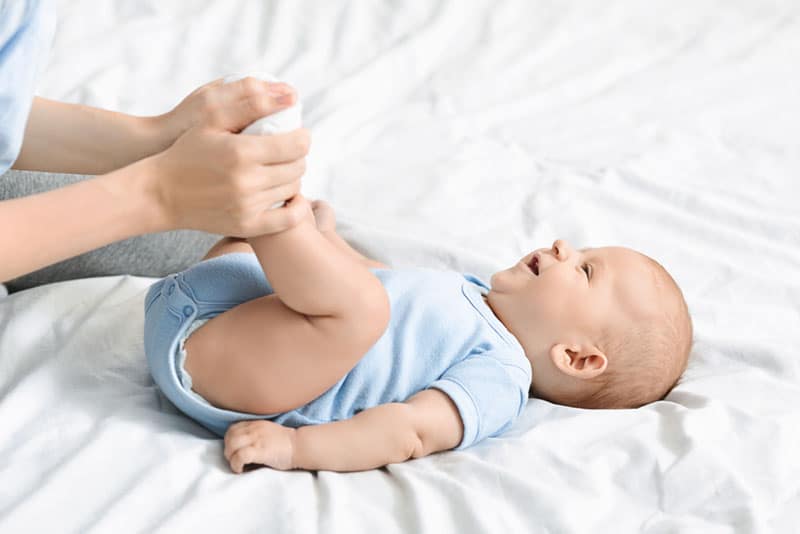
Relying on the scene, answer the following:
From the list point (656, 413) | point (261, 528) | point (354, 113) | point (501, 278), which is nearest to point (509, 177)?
point (354, 113)

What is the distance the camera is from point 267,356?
1.00 m

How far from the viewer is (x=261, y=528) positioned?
35.3 inches

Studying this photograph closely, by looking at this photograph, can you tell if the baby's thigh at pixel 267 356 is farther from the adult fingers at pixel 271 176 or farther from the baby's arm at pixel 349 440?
the adult fingers at pixel 271 176

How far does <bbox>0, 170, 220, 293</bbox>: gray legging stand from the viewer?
1308mm

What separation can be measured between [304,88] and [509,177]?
1.53 ft

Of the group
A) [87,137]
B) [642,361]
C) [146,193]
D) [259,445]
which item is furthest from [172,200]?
[642,361]

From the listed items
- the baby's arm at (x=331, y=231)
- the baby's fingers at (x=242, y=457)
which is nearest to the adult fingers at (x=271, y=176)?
the baby's fingers at (x=242, y=457)

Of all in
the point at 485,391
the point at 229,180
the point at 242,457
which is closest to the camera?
the point at 229,180

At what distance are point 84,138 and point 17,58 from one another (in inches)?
8.9

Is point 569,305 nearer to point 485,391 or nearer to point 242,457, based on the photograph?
point 485,391

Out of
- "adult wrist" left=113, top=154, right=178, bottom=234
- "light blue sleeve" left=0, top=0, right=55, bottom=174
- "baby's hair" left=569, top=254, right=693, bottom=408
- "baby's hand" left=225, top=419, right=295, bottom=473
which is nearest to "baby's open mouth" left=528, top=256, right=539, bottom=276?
"baby's hair" left=569, top=254, right=693, bottom=408

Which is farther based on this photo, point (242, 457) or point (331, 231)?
point (331, 231)

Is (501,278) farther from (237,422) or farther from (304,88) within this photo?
(304,88)

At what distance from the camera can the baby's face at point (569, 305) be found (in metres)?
1.17
